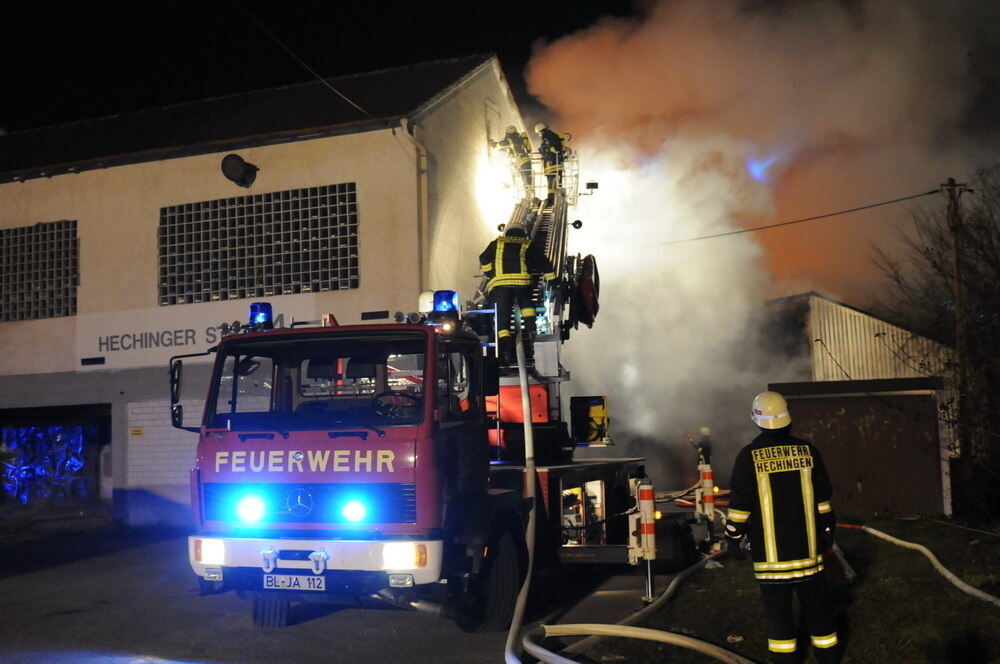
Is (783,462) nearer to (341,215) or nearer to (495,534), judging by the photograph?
(495,534)

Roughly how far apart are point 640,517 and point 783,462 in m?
2.92

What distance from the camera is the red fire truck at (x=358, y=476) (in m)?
5.74

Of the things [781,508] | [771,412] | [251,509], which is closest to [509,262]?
[251,509]

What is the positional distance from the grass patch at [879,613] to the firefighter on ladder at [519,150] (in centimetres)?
1058

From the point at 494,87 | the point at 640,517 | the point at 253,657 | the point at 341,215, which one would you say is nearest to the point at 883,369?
the point at 494,87

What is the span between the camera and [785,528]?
4676 millimetres

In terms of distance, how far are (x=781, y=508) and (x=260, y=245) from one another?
12.1 m

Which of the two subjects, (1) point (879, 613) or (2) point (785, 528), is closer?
(2) point (785, 528)

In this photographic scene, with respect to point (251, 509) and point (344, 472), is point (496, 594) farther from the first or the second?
point (251, 509)

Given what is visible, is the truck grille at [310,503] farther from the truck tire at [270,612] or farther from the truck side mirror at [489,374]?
the truck side mirror at [489,374]

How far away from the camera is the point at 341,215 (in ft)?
48.0

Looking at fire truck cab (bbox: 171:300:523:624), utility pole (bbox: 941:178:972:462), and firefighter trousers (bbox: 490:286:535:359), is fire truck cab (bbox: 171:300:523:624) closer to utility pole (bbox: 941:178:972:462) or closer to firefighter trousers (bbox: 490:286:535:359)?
firefighter trousers (bbox: 490:286:535:359)

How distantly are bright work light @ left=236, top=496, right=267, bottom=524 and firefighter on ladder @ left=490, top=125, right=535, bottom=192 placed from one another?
12159 mm

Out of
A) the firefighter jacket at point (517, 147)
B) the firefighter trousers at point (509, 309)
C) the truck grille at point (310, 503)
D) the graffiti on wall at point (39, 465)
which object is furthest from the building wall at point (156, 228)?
the truck grille at point (310, 503)
